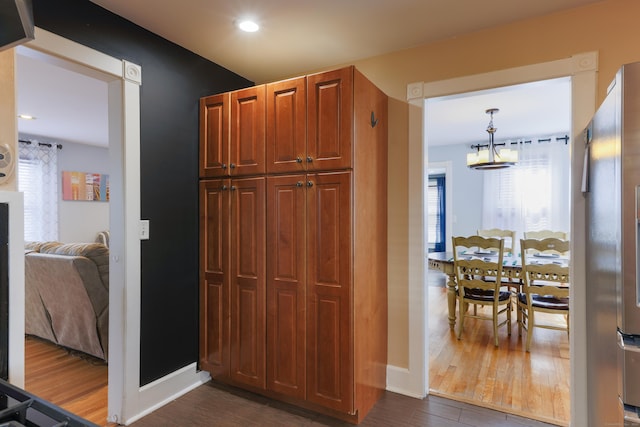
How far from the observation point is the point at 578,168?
1944 mm

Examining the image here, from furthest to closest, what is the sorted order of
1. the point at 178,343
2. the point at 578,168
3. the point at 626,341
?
the point at 178,343 < the point at 578,168 < the point at 626,341

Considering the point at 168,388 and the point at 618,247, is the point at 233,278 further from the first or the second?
the point at 618,247

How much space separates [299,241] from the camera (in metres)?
2.21

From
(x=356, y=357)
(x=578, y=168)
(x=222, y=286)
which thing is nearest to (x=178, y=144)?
(x=222, y=286)

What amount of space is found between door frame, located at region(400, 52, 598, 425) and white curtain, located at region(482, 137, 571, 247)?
12.9 ft

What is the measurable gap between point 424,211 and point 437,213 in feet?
17.5

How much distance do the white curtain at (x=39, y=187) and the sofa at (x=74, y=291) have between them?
9.69 ft

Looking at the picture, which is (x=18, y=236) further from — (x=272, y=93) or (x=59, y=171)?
(x=59, y=171)

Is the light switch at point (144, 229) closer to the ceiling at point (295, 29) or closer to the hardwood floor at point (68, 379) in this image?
the ceiling at point (295, 29)

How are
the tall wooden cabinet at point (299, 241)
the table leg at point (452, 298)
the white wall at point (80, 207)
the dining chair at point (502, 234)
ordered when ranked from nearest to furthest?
the tall wooden cabinet at point (299, 241)
the table leg at point (452, 298)
the dining chair at point (502, 234)
the white wall at point (80, 207)

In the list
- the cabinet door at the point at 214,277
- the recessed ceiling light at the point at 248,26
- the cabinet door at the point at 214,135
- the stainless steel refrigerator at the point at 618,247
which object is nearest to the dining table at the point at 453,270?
the stainless steel refrigerator at the point at 618,247

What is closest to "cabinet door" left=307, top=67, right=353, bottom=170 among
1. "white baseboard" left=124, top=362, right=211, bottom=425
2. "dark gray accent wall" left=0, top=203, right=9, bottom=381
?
"dark gray accent wall" left=0, top=203, right=9, bottom=381

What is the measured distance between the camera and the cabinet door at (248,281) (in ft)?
7.66

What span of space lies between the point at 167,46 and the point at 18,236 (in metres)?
1.63
